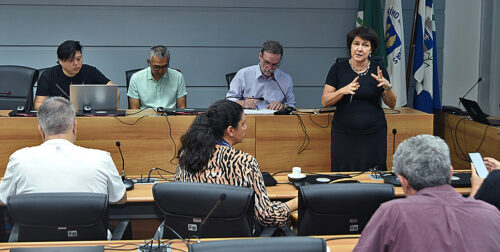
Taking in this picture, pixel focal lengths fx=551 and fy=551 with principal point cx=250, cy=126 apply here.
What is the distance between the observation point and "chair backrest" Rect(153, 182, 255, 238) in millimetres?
2170

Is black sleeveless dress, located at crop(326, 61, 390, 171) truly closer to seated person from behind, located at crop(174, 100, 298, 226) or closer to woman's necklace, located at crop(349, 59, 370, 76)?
woman's necklace, located at crop(349, 59, 370, 76)

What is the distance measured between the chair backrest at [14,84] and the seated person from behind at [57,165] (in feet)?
7.94

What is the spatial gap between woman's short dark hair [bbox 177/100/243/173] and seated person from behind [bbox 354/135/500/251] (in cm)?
98

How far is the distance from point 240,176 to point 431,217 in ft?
3.26

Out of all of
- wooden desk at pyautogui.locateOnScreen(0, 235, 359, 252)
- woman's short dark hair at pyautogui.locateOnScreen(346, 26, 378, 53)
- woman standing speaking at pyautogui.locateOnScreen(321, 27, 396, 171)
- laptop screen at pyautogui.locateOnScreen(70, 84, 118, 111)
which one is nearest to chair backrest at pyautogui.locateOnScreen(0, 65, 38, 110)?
laptop screen at pyautogui.locateOnScreen(70, 84, 118, 111)

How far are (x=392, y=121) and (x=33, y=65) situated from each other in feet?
12.5

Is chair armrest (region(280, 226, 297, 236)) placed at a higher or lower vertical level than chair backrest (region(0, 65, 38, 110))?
lower

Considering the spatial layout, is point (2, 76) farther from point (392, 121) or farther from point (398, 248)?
point (398, 248)

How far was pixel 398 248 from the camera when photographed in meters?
1.59

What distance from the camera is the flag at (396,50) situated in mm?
5777

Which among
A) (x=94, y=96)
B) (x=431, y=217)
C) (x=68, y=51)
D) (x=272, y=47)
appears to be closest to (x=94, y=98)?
(x=94, y=96)

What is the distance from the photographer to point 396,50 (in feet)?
19.1

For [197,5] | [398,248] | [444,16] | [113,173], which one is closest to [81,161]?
[113,173]

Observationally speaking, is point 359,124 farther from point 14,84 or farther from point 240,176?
point 14,84
